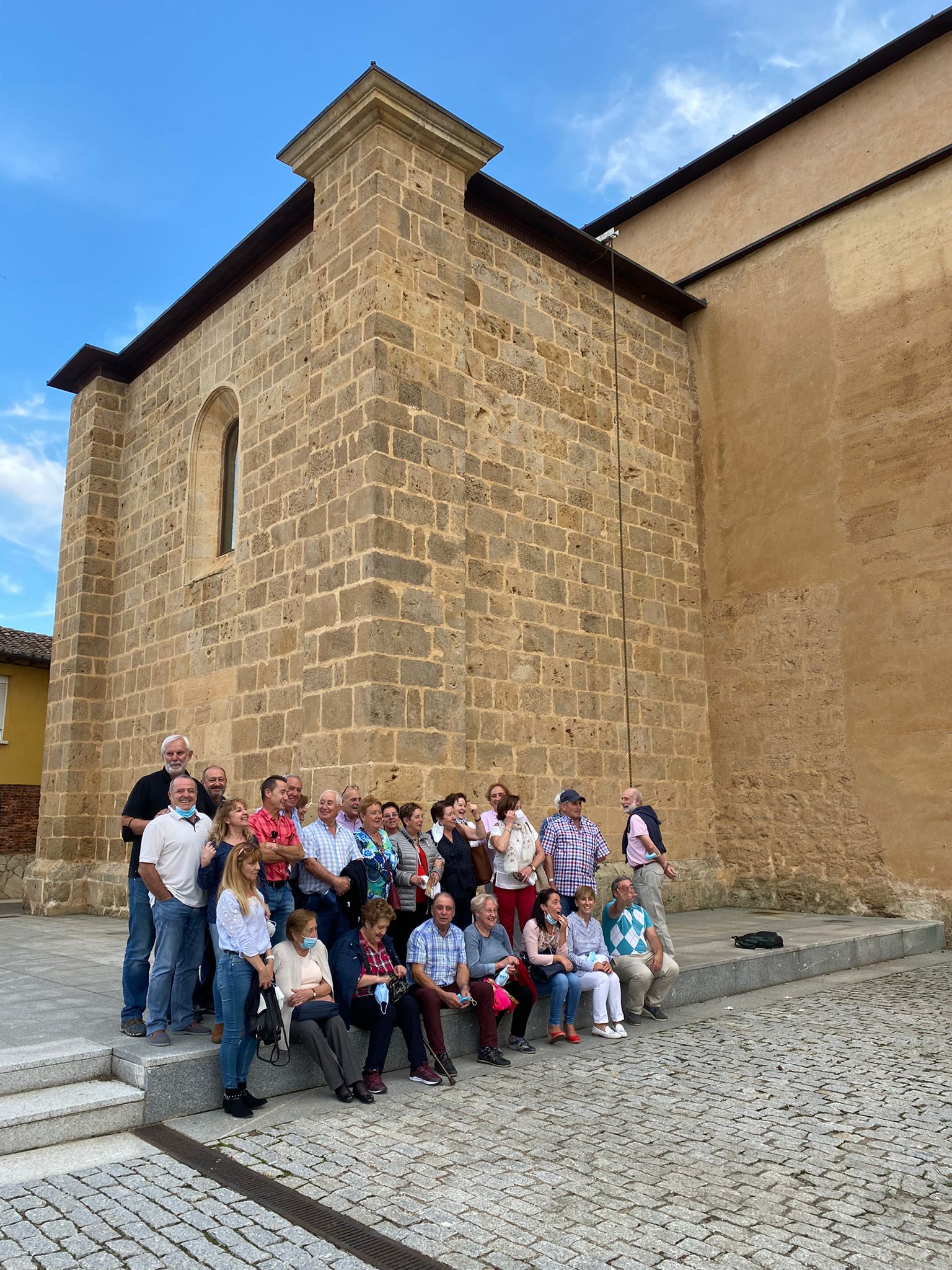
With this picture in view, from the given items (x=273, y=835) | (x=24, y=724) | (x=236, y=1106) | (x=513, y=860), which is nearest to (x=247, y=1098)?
(x=236, y=1106)

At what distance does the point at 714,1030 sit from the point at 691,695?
20.5ft

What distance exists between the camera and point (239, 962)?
511 cm

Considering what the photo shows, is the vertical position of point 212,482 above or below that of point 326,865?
above

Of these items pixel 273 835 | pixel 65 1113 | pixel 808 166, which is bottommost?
pixel 65 1113

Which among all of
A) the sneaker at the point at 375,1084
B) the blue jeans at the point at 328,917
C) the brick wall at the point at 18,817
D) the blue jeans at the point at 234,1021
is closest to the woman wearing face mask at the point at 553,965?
the blue jeans at the point at 328,917

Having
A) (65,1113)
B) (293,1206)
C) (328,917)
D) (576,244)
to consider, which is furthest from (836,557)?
(65,1113)

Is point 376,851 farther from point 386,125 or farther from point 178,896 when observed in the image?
point 386,125

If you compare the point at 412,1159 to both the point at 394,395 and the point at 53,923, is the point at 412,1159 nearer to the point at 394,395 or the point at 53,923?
the point at 394,395

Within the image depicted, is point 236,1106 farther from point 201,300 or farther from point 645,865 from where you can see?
point 201,300

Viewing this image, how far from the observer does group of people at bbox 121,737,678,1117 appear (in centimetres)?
529

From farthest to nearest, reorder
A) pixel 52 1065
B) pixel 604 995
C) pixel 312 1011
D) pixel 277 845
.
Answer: pixel 604 995
pixel 277 845
pixel 312 1011
pixel 52 1065

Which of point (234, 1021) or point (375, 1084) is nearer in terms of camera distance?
point (234, 1021)

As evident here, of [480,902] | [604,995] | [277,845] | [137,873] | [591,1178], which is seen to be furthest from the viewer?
[604,995]

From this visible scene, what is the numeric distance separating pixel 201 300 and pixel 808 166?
837cm
